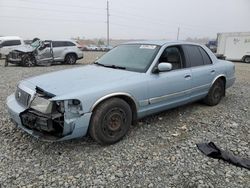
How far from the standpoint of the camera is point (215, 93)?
18.8 ft

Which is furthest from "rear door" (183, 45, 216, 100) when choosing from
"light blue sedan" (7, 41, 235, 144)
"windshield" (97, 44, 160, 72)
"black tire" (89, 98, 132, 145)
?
"black tire" (89, 98, 132, 145)

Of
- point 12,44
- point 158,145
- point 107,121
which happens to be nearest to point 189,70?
point 158,145

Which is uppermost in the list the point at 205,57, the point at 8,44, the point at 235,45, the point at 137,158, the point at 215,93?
the point at 205,57

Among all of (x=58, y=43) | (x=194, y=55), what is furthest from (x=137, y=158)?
(x=58, y=43)

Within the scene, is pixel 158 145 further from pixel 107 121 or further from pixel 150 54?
pixel 150 54

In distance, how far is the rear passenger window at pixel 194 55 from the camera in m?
5.09

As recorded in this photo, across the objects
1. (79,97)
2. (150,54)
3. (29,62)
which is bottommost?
(29,62)

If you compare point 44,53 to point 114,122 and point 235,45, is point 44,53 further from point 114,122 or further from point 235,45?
point 235,45

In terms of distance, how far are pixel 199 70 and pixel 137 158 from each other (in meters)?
2.59

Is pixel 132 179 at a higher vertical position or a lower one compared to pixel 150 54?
lower

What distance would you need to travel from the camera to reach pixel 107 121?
3621mm

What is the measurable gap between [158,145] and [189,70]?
183 centimetres

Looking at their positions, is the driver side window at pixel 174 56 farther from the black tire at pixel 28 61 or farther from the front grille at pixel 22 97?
the black tire at pixel 28 61

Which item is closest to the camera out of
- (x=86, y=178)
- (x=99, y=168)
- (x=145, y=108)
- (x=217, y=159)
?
(x=86, y=178)
